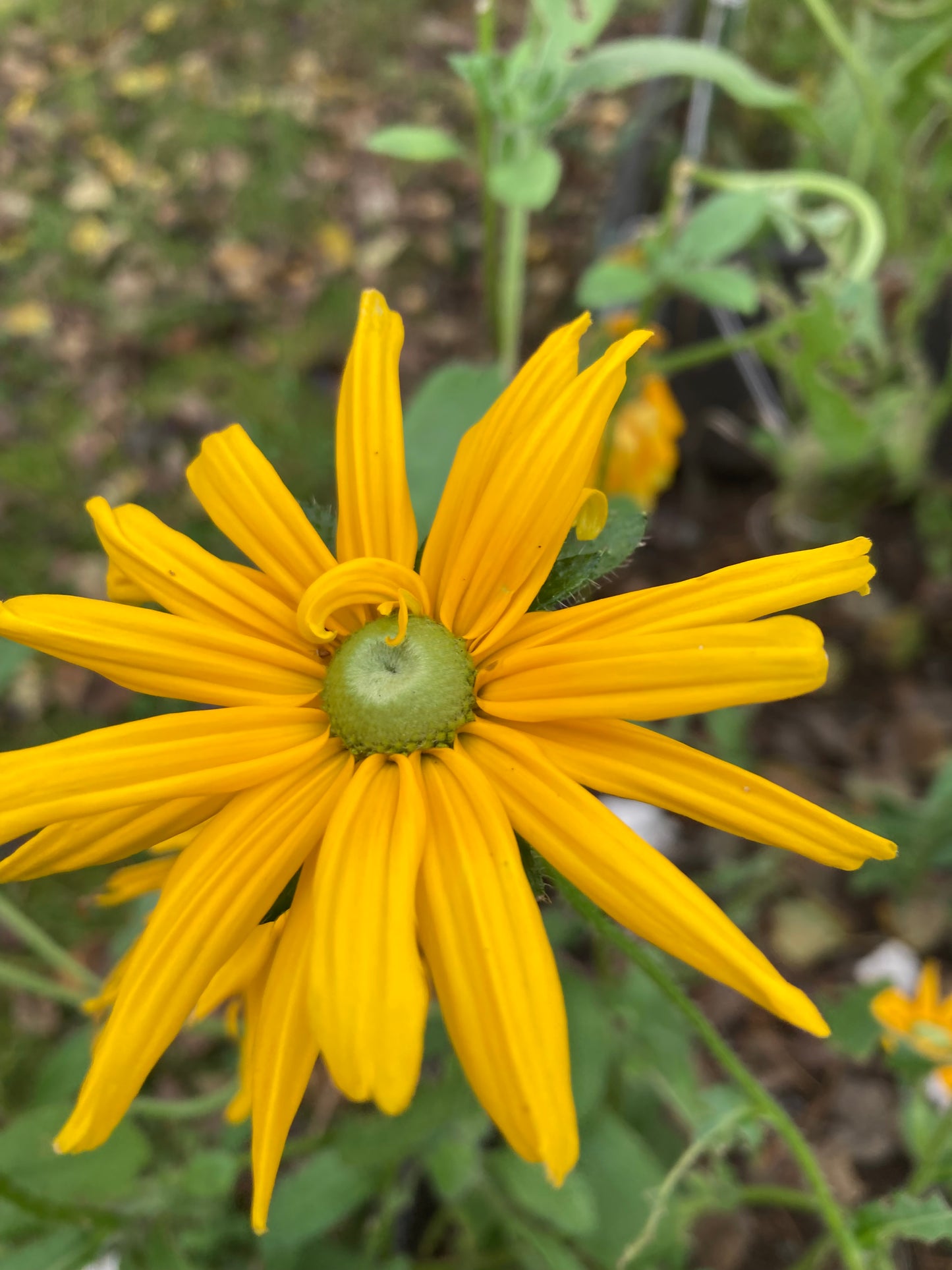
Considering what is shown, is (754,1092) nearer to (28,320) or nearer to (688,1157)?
(688,1157)

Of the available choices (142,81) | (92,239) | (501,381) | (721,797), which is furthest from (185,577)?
(142,81)

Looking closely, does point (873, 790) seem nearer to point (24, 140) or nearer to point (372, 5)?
point (372, 5)

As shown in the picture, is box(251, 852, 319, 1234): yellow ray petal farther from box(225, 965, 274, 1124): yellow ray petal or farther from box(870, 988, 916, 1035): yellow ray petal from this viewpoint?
box(870, 988, 916, 1035): yellow ray petal

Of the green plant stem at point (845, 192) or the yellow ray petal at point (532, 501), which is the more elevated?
the green plant stem at point (845, 192)

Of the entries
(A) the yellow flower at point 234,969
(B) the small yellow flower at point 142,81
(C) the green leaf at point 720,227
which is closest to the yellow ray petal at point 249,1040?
(A) the yellow flower at point 234,969

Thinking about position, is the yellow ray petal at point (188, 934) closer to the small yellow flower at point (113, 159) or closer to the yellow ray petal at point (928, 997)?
the yellow ray petal at point (928, 997)

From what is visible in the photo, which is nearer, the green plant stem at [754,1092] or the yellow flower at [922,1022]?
the green plant stem at [754,1092]

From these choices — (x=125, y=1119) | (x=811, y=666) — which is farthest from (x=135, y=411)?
(x=811, y=666)
